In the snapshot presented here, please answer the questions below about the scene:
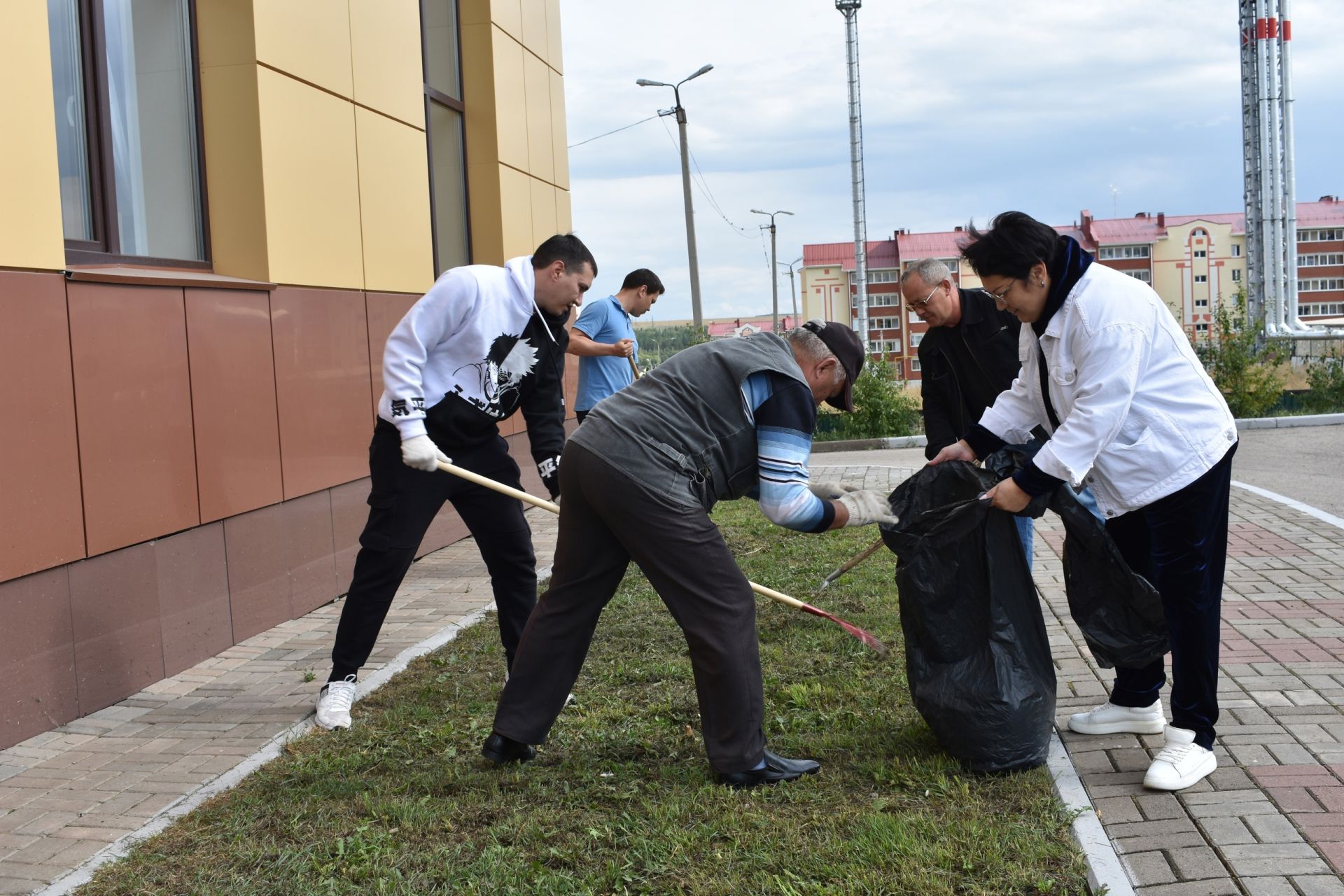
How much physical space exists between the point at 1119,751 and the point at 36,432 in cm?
408

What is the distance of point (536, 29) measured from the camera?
11.5 metres

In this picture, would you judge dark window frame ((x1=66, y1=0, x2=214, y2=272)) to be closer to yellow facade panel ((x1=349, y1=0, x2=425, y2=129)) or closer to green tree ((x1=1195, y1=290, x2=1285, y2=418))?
yellow facade panel ((x1=349, y1=0, x2=425, y2=129))

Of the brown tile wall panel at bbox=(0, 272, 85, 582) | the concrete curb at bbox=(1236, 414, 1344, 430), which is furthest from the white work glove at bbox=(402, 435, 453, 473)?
the concrete curb at bbox=(1236, 414, 1344, 430)

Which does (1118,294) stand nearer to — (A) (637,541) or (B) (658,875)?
(A) (637,541)

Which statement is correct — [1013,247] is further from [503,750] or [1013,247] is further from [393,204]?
[393,204]

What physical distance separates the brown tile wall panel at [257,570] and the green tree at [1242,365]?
46.4 feet

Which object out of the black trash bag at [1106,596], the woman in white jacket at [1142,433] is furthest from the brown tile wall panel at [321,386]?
the black trash bag at [1106,596]

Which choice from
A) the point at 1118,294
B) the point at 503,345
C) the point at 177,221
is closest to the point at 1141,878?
the point at 1118,294

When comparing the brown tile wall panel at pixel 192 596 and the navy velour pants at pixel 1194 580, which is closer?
the navy velour pants at pixel 1194 580

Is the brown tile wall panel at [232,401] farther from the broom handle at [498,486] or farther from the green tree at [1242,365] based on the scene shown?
the green tree at [1242,365]

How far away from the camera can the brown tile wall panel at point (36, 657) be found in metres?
4.47

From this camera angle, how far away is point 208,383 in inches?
228

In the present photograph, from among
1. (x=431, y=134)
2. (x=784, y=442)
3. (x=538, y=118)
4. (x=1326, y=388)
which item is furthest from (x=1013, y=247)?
(x=1326, y=388)

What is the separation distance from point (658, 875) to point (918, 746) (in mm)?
1231
